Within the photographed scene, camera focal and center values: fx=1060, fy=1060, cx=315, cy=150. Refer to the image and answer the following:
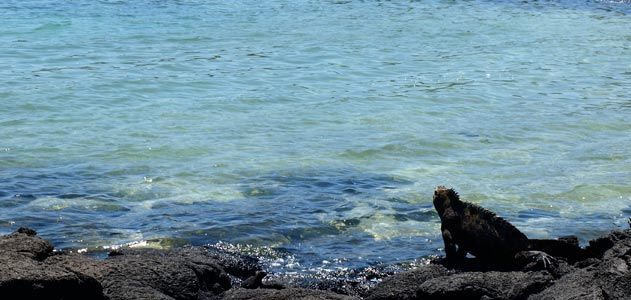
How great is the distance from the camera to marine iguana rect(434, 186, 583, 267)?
9039 mm

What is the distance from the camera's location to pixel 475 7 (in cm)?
3334

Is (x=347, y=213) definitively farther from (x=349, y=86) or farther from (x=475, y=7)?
(x=475, y=7)

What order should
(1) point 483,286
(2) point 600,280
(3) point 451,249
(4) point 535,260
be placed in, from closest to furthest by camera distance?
(2) point 600,280
(1) point 483,286
(4) point 535,260
(3) point 451,249

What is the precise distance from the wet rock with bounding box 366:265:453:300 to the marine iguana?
0.40 metres

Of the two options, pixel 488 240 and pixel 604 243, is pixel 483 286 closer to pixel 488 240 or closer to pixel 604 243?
pixel 488 240

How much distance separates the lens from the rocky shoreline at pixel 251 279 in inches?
298

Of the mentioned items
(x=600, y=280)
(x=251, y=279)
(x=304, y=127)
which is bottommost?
(x=304, y=127)

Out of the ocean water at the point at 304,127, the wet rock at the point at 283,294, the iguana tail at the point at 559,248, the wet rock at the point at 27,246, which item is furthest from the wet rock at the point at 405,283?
the wet rock at the point at 27,246

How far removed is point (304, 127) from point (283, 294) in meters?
8.80

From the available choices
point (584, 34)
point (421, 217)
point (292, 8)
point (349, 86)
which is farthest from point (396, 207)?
point (292, 8)

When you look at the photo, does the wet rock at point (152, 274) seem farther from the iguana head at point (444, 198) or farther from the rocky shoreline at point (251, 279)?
the iguana head at point (444, 198)

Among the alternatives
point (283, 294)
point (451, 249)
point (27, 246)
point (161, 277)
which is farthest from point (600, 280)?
point (27, 246)

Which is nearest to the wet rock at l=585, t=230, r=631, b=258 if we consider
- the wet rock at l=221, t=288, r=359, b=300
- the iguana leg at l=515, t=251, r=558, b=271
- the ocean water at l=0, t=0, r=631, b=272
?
→ the iguana leg at l=515, t=251, r=558, b=271

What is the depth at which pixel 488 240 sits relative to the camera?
9086mm
